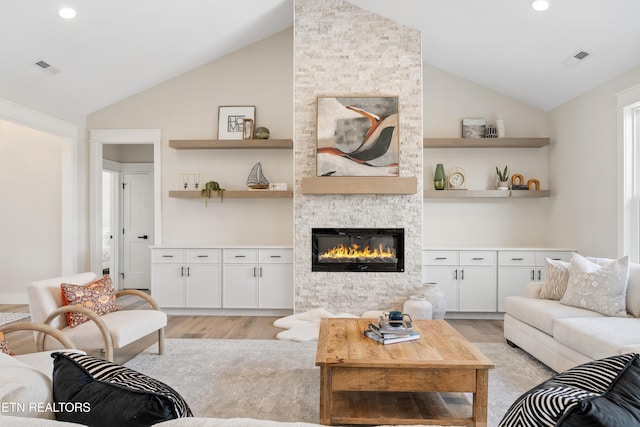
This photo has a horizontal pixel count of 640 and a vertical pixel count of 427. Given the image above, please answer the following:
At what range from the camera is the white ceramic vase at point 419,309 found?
4.41m

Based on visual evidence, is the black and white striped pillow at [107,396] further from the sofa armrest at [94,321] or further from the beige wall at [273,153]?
the beige wall at [273,153]

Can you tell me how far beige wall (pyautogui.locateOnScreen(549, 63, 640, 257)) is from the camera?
412 centimetres

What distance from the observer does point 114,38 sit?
4.43 metres

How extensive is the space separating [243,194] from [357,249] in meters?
1.67

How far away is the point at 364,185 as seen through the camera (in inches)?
185

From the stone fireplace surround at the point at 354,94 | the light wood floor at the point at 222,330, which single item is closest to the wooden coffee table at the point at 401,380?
the light wood floor at the point at 222,330

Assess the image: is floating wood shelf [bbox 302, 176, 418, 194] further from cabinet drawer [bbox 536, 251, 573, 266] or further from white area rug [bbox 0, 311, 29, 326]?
white area rug [bbox 0, 311, 29, 326]

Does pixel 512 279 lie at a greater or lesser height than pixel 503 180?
lesser

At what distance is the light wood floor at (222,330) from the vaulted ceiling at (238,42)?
2639 mm

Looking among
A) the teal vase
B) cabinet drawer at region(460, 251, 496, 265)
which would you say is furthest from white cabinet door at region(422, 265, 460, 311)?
the teal vase

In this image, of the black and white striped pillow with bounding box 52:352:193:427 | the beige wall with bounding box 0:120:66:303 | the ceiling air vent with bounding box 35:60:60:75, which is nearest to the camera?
the black and white striped pillow with bounding box 52:352:193:427

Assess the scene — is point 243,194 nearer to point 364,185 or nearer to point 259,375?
point 364,185

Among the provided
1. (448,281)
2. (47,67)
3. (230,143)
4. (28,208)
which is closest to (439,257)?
(448,281)

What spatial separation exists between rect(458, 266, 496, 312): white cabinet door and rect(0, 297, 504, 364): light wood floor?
197 mm
